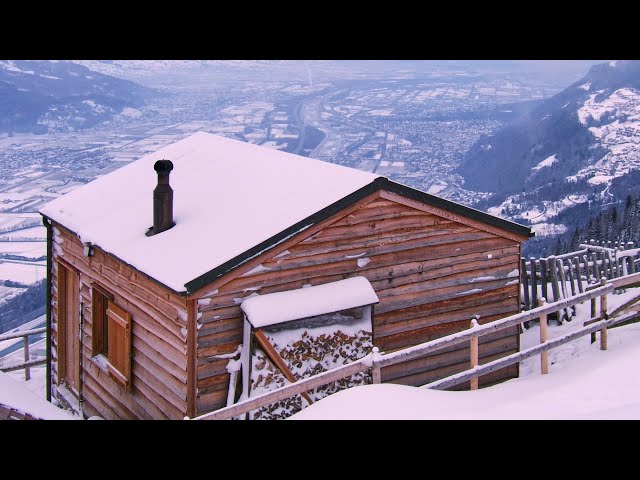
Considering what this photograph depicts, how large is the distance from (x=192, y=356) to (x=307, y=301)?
1.80m

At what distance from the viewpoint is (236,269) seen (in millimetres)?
10180

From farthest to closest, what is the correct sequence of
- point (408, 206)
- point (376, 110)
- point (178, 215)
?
point (376, 110) < point (178, 215) < point (408, 206)

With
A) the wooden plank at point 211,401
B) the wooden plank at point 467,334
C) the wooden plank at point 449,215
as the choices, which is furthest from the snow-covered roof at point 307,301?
the wooden plank at point 467,334

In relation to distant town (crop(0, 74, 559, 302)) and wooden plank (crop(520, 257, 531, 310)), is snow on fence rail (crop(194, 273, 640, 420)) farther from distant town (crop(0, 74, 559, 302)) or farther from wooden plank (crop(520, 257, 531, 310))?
distant town (crop(0, 74, 559, 302))

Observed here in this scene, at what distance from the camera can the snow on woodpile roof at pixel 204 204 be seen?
35.6 feet

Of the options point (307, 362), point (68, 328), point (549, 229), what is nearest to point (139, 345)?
point (307, 362)

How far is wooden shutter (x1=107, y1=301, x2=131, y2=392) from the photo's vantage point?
11688mm

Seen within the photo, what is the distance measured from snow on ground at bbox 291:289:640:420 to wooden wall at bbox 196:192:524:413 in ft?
8.45

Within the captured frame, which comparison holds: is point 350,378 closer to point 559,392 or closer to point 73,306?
point 559,392

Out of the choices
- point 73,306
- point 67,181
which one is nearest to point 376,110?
point 67,181

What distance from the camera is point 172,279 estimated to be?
10102 mm

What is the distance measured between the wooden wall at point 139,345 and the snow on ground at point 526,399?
10.2 ft
